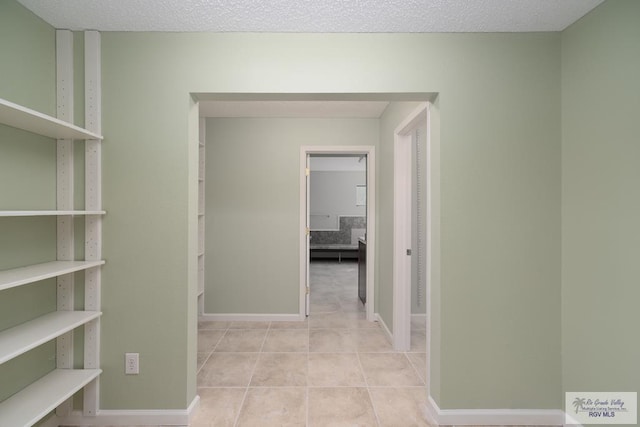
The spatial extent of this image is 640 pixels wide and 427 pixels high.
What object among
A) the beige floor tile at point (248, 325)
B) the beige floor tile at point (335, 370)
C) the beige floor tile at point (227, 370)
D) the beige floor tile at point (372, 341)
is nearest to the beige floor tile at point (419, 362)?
the beige floor tile at point (372, 341)

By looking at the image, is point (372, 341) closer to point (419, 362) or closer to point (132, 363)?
point (419, 362)

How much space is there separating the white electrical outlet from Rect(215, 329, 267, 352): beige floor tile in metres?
1.15

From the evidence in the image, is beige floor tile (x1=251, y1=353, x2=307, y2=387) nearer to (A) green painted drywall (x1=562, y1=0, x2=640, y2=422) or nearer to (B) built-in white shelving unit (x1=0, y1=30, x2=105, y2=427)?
(B) built-in white shelving unit (x1=0, y1=30, x2=105, y2=427)

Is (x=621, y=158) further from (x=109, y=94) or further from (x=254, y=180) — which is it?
(x=254, y=180)

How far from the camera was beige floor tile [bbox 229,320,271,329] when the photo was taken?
360 centimetres

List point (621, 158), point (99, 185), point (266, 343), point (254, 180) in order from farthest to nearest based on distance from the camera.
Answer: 1. point (254, 180)
2. point (266, 343)
3. point (99, 185)
4. point (621, 158)

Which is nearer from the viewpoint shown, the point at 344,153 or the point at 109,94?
the point at 109,94

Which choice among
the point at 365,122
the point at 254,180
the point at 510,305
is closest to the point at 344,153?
the point at 365,122

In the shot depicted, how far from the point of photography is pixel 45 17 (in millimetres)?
1758

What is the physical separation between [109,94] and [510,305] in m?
2.68

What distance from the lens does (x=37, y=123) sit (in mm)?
1526

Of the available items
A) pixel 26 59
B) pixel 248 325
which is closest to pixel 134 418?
pixel 248 325

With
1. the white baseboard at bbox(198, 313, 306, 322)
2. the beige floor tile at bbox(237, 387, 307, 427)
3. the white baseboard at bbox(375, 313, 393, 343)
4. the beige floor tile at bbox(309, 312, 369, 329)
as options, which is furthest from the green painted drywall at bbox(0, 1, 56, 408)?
the white baseboard at bbox(375, 313, 393, 343)

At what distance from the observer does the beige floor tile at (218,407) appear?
76.8 inches
